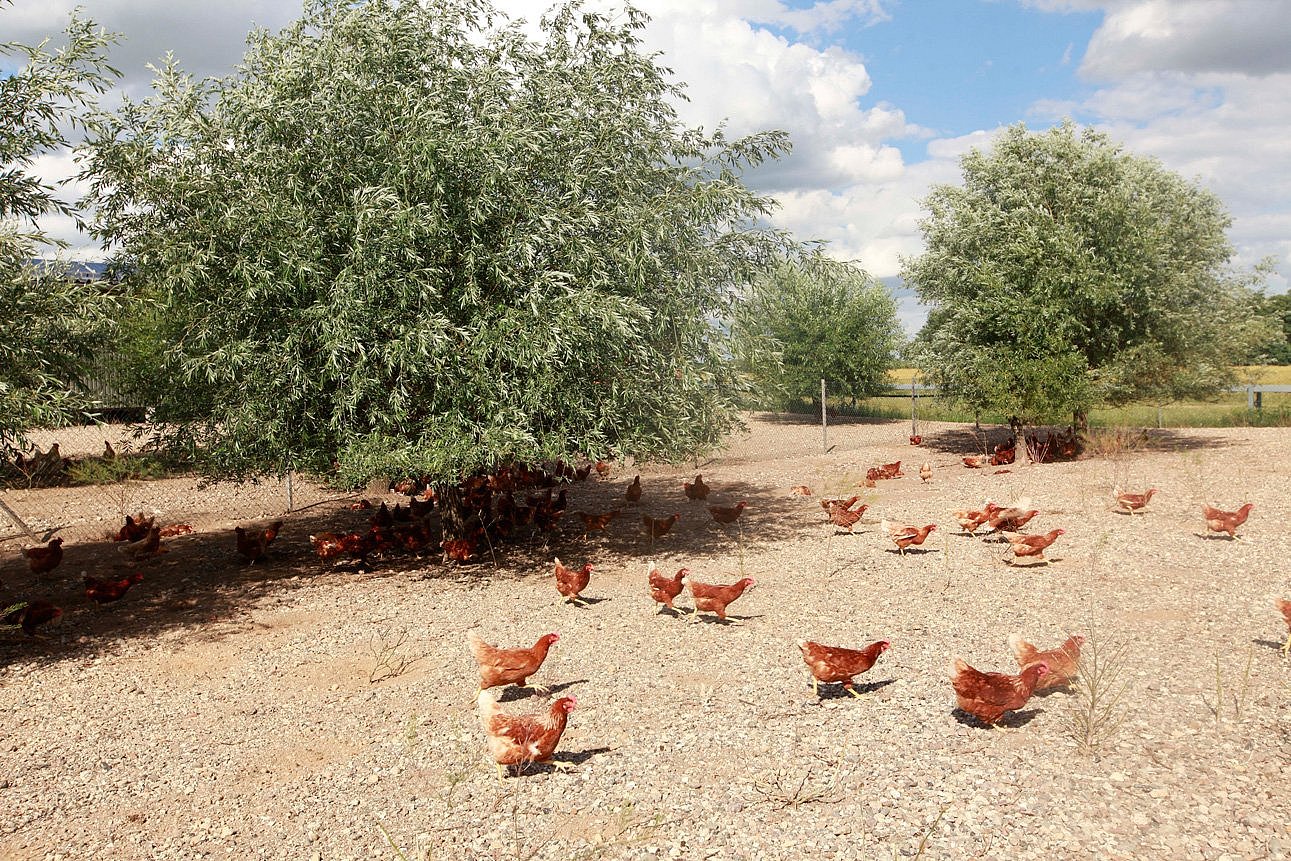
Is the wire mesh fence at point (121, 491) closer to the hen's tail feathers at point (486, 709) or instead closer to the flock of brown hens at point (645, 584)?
the flock of brown hens at point (645, 584)

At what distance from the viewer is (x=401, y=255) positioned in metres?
8.23

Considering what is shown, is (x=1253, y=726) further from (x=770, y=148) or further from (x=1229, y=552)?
(x=770, y=148)

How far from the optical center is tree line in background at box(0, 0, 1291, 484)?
7766 mm

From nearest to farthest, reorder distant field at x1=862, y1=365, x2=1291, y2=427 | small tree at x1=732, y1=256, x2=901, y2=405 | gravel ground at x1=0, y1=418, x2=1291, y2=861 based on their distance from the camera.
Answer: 1. gravel ground at x1=0, y1=418, x2=1291, y2=861
2. distant field at x1=862, y1=365, x2=1291, y2=427
3. small tree at x1=732, y1=256, x2=901, y2=405

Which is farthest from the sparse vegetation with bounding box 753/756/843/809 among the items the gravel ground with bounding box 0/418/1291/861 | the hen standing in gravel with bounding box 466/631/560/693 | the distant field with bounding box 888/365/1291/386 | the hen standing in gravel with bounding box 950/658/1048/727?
the distant field with bounding box 888/365/1291/386

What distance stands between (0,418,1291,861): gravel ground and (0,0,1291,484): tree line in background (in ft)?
5.68

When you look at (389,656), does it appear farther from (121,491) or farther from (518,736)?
(121,491)

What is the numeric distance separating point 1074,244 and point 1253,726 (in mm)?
13151

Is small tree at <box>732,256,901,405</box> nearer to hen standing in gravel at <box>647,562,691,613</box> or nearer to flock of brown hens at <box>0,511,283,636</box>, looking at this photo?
flock of brown hens at <box>0,511,283,636</box>

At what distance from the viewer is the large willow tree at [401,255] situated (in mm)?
7922

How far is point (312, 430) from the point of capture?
8766mm

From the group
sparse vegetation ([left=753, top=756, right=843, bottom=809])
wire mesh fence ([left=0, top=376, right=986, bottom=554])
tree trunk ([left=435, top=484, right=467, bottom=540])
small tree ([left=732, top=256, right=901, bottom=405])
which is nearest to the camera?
sparse vegetation ([left=753, top=756, right=843, bottom=809])

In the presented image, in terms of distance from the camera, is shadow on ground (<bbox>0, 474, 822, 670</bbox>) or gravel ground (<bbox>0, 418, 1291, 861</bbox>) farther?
shadow on ground (<bbox>0, 474, 822, 670</bbox>)

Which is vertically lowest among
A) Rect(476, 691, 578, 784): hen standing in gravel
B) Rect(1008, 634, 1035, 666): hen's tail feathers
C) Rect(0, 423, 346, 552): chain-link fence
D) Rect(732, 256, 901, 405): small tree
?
Rect(476, 691, 578, 784): hen standing in gravel
